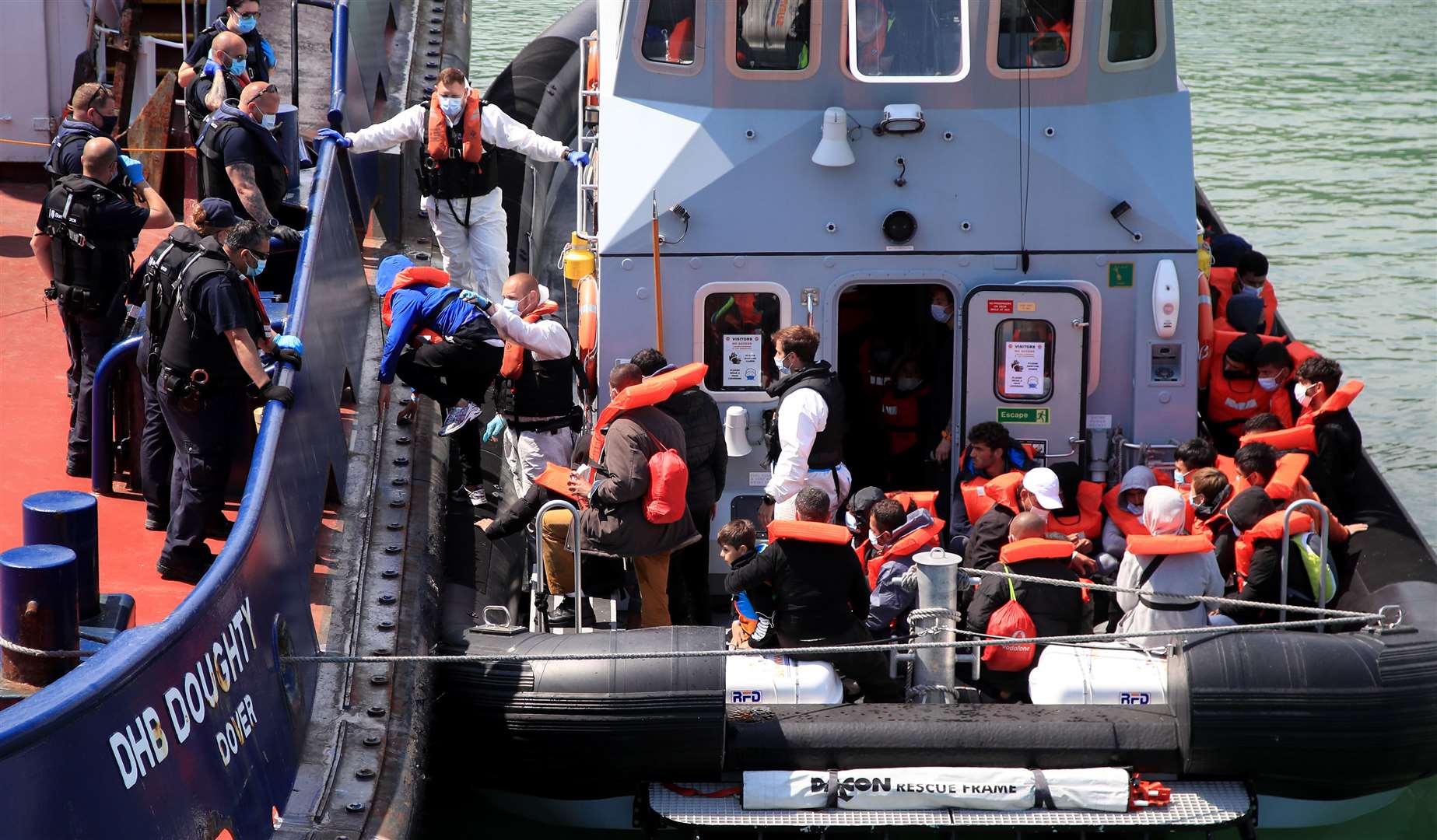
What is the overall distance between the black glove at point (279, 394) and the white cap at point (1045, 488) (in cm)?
302

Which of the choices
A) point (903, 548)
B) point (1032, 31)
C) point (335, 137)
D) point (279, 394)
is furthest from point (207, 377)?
point (1032, 31)

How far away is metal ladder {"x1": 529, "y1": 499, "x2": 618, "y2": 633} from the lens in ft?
20.5

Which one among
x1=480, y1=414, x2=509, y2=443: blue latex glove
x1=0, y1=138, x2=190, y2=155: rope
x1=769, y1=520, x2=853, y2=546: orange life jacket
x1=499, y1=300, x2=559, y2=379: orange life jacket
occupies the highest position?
x1=0, y1=138, x2=190, y2=155: rope

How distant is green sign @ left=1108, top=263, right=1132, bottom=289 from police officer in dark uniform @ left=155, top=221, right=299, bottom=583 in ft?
12.2

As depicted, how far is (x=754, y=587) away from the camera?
6.32 m

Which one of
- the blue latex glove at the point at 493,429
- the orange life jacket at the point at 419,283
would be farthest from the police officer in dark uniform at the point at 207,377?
the blue latex glove at the point at 493,429

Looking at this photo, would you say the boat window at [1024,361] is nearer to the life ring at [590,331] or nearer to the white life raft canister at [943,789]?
the life ring at [590,331]

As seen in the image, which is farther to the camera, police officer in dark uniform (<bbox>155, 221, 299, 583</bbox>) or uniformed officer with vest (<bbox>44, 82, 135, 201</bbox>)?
uniformed officer with vest (<bbox>44, 82, 135, 201</bbox>)

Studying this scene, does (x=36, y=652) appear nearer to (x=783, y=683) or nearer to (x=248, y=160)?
(x=783, y=683)

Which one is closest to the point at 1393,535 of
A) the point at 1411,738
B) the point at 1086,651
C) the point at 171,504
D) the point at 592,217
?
the point at 1411,738

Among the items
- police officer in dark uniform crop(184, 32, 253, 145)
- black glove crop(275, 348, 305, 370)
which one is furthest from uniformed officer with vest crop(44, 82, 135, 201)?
black glove crop(275, 348, 305, 370)

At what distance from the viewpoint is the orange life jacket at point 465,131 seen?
8641 millimetres

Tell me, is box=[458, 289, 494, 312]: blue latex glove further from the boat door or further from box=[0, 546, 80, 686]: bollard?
box=[0, 546, 80, 686]: bollard

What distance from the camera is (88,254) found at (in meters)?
6.75
